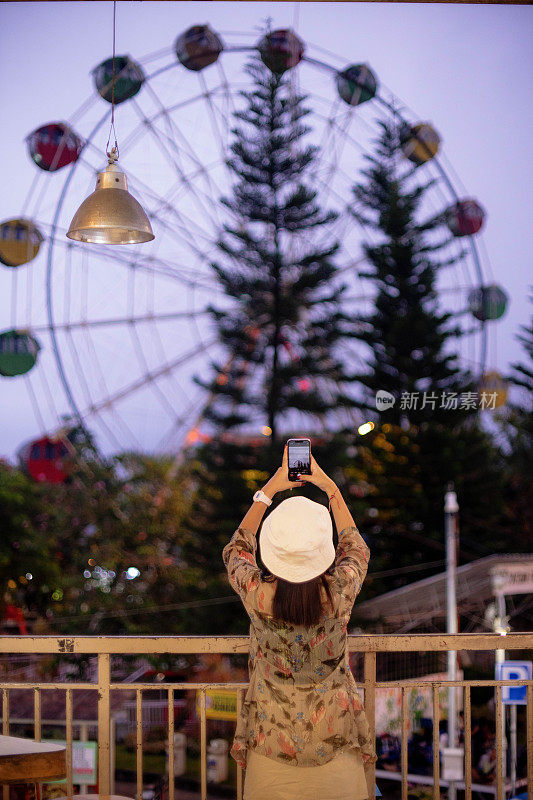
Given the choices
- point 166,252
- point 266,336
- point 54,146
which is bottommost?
point 266,336

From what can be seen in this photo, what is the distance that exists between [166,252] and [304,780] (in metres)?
13.0

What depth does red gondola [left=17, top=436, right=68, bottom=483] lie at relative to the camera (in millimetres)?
13695

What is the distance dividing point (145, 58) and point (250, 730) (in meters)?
10.3

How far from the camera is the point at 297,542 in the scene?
1825 mm

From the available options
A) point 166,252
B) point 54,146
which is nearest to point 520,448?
point 166,252

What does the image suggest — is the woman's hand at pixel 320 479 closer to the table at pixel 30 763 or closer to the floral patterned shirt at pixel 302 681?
the floral patterned shirt at pixel 302 681

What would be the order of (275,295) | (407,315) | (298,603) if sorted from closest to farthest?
(298,603)
(407,315)
(275,295)

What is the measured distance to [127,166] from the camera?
1325cm

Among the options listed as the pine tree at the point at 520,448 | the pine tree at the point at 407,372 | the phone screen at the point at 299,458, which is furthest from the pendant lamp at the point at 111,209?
the pine tree at the point at 520,448

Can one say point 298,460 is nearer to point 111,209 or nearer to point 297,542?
point 297,542

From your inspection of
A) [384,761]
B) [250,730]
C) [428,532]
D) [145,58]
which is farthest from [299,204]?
[250,730]

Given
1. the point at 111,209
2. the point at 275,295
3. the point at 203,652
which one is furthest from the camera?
the point at 275,295

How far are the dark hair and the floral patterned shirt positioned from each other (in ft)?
0.05

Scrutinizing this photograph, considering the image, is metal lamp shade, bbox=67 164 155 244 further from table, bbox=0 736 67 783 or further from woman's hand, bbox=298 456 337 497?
table, bbox=0 736 67 783
